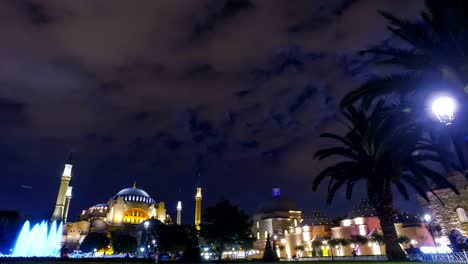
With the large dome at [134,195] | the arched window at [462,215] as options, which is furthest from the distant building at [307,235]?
the large dome at [134,195]

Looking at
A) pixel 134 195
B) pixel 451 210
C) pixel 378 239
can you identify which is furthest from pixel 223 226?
pixel 134 195

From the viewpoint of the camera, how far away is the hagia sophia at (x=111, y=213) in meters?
83.7

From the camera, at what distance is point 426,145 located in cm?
1767

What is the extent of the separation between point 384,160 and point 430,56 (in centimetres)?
800

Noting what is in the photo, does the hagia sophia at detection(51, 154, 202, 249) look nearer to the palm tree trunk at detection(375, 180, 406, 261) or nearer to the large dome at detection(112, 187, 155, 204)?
the large dome at detection(112, 187, 155, 204)

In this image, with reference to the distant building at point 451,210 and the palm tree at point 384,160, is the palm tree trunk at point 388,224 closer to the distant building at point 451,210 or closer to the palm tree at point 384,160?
the palm tree at point 384,160

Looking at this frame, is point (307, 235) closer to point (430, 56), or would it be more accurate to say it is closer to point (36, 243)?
point (36, 243)

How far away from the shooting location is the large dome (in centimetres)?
12025

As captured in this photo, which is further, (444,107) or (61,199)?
(61,199)

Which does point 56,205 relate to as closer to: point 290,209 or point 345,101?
point 290,209

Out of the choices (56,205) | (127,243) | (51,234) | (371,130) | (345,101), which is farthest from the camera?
(56,205)

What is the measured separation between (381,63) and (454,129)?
7315 mm

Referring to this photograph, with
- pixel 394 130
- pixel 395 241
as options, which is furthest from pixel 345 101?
pixel 395 241

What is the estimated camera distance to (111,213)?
10731cm
